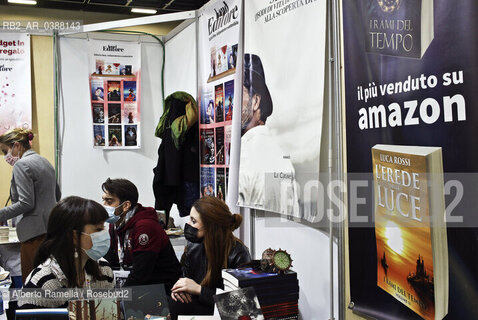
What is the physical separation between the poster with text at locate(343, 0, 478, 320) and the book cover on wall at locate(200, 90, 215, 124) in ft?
6.40

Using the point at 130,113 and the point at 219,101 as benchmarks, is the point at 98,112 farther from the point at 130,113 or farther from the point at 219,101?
the point at 219,101

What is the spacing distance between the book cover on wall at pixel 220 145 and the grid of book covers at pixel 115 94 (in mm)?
1980

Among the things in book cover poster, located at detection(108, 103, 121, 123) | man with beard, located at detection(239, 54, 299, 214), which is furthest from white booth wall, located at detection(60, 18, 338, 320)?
man with beard, located at detection(239, 54, 299, 214)

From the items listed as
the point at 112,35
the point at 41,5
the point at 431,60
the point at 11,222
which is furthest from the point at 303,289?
the point at 41,5

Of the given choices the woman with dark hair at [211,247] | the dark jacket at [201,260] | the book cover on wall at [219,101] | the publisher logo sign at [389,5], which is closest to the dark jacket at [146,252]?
the dark jacket at [201,260]

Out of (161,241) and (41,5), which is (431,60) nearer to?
(161,241)

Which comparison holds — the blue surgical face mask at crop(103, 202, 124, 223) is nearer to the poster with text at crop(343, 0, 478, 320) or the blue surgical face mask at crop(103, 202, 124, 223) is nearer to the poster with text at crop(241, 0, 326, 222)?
the poster with text at crop(241, 0, 326, 222)

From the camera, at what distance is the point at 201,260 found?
301 centimetres

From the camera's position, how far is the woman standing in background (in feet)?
13.0

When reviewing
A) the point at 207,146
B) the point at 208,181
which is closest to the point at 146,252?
the point at 208,181

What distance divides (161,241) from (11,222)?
2.66 metres

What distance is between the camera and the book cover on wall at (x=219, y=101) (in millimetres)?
→ 4092

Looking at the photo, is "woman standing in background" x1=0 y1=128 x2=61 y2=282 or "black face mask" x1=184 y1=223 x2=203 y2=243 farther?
"woman standing in background" x1=0 y1=128 x2=61 y2=282

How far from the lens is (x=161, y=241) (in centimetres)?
320
